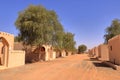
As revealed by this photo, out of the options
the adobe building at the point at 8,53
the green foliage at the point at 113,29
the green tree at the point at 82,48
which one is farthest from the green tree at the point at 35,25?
the green tree at the point at 82,48

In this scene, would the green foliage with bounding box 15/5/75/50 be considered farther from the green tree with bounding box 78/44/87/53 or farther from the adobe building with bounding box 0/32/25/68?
the green tree with bounding box 78/44/87/53

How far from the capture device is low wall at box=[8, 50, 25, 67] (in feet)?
89.6

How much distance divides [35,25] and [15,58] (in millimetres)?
10940

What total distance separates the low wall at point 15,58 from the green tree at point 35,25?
27.6ft

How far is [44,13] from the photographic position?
39312mm

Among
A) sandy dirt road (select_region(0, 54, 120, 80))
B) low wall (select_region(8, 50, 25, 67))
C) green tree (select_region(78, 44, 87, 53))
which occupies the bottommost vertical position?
sandy dirt road (select_region(0, 54, 120, 80))

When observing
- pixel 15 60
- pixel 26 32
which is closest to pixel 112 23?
pixel 26 32

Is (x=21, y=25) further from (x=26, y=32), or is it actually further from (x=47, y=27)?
(x=47, y=27)

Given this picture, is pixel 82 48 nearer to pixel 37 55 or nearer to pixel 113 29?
pixel 113 29

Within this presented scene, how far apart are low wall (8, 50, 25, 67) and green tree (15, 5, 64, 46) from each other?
8.42 m

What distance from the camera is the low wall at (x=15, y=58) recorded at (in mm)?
27306

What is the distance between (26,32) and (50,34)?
4618mm

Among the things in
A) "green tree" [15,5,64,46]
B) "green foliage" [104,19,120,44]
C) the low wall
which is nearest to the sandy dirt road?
the low wall

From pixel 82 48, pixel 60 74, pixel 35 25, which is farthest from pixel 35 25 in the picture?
pixel 82 48
